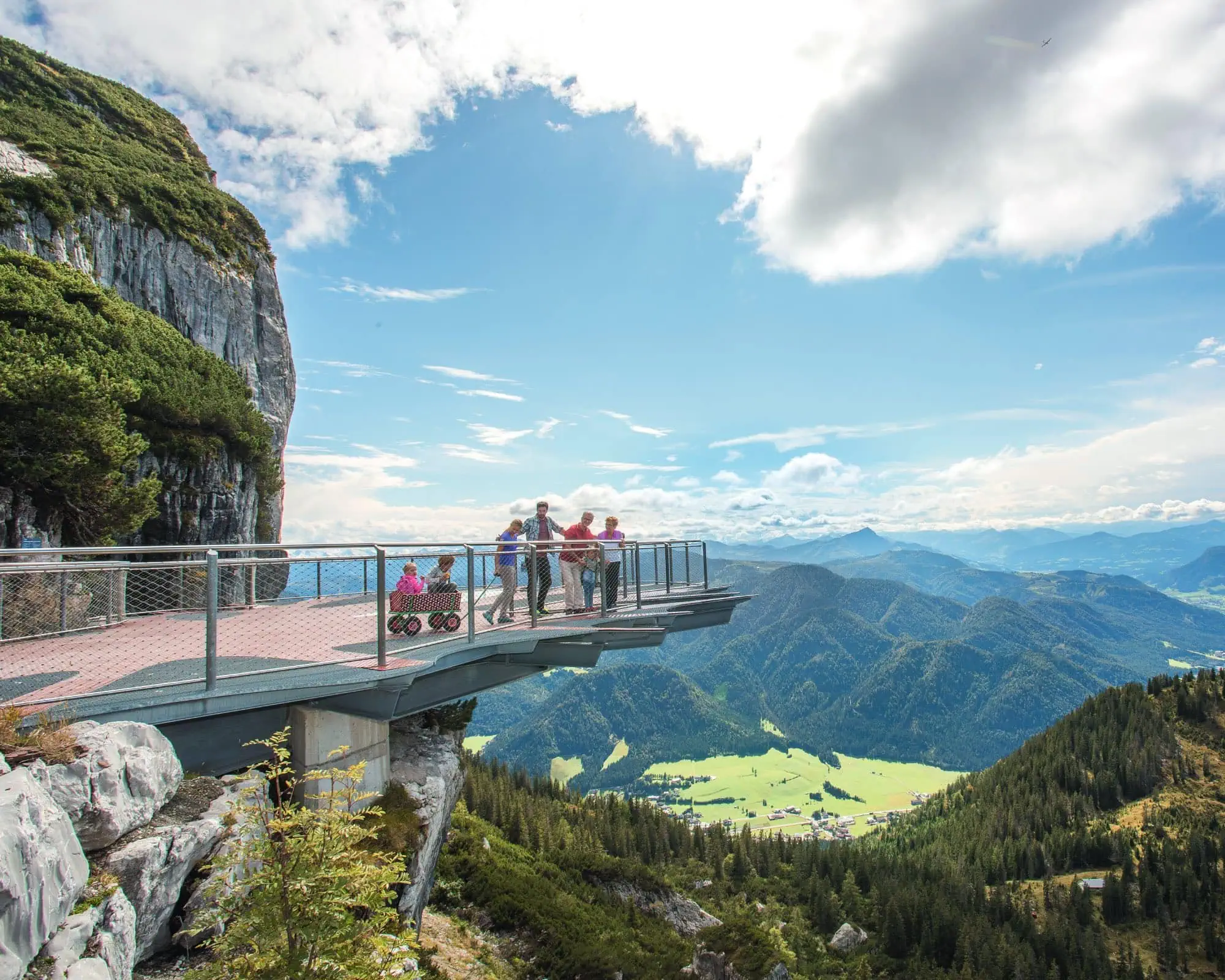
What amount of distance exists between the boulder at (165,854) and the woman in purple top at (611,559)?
9.07 meters

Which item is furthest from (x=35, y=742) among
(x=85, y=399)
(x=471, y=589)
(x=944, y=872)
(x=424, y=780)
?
(x=944, y=872)

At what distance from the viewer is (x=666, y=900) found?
40094 millimetres

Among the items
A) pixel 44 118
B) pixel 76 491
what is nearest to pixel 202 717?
pixel 76 491

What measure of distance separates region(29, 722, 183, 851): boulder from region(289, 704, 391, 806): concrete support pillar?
2219 millimetres

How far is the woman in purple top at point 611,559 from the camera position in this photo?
654 inches

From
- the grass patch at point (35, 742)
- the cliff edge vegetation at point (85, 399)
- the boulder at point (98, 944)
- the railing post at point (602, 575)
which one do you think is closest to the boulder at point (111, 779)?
the grass patch at point (35, 742)

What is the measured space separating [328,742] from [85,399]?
15.2m

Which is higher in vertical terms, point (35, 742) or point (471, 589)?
point (471, 589)

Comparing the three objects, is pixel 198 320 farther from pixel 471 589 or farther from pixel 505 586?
pixel 471 589

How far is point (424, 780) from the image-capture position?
1323 cm

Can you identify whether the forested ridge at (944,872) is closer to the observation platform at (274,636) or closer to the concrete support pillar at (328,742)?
the observation platform at (274,636)

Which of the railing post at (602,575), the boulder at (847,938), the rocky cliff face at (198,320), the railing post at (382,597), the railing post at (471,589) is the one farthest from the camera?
the boulder at (847,938)

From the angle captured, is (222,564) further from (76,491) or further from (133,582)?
(76,491)

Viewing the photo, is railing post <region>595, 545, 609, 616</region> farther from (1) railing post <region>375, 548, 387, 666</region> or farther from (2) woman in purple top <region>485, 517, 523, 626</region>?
(1) railing post <region>375, 548, 387, 666</region>
